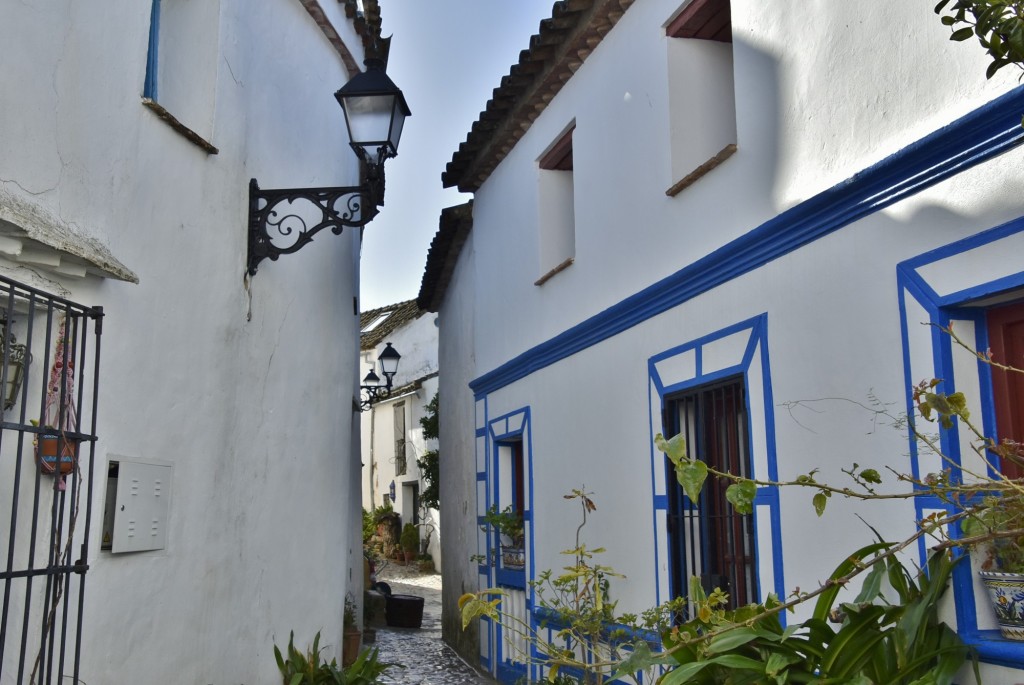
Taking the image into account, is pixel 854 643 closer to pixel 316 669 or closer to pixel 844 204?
pixel 844 204

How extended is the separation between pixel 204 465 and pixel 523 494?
422 cm

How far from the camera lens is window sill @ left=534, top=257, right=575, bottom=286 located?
7.90 meters

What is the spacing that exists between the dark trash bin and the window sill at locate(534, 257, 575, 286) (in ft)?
21.2

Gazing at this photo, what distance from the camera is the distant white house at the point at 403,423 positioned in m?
24.0

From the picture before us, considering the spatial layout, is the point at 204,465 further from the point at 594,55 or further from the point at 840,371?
the point at 594,55

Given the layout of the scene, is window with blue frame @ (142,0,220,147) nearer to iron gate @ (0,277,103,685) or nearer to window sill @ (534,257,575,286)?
iron gate @ (0,277,103,685)

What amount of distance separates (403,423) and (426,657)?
1491 centimetres

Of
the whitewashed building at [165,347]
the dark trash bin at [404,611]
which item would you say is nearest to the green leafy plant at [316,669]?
the whitewashed building at [165,347]

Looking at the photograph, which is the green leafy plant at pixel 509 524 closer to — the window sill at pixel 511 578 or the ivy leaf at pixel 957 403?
the window sill at pixel 511 578

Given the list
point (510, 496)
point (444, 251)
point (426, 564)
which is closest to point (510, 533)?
point (510, 496)

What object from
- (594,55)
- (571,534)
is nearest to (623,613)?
(571,534)

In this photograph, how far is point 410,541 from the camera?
23.5 metres

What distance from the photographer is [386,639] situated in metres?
12.6

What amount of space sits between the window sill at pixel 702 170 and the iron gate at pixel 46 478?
3183 millimetres
